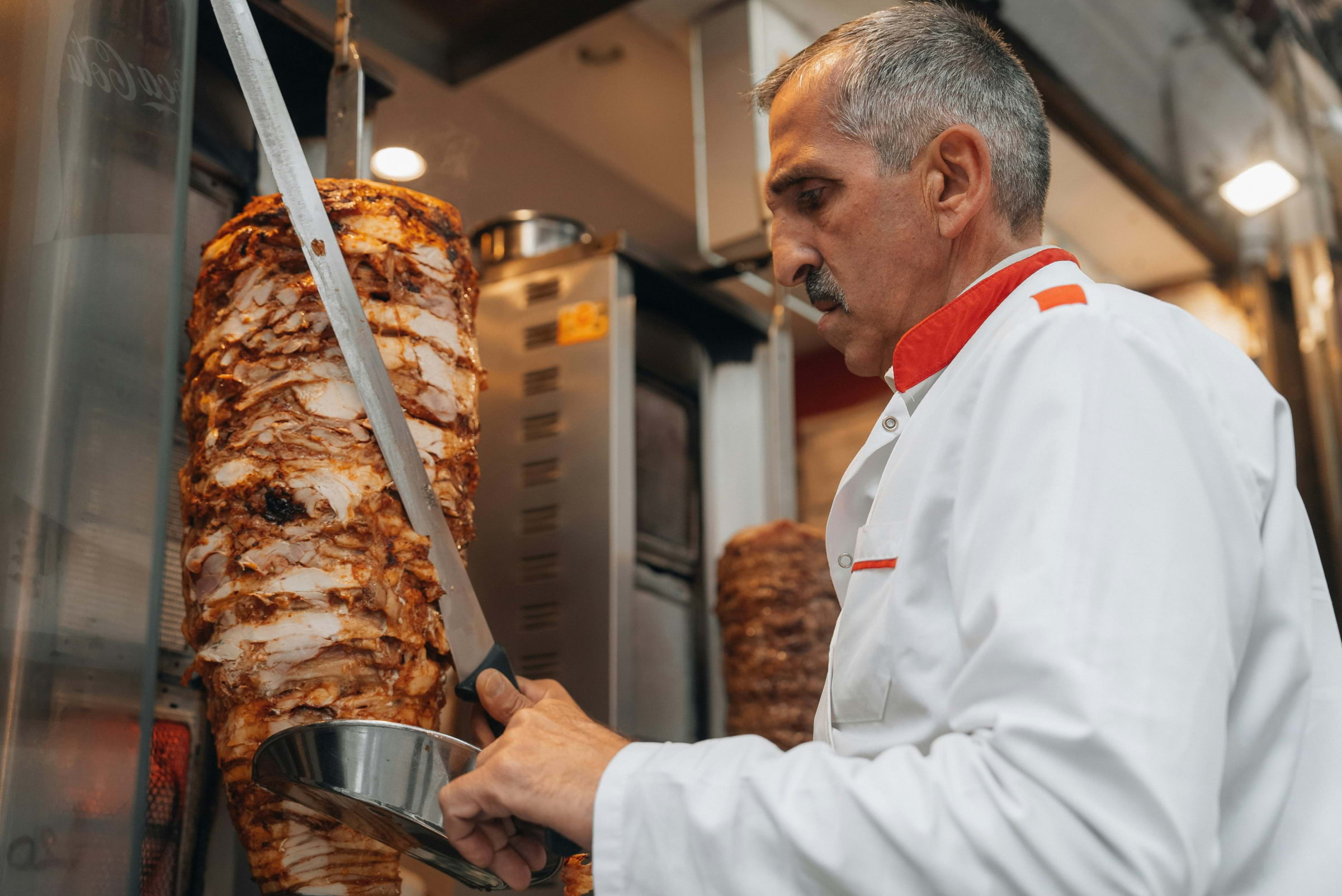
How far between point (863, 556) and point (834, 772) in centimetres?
30

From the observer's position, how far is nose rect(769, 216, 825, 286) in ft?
5.06

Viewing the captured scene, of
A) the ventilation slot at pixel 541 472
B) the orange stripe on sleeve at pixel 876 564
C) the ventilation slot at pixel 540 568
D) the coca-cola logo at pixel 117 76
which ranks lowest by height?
the orange stripe on sleeve at pixel 876 564

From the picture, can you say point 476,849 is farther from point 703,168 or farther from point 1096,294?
point 703,168

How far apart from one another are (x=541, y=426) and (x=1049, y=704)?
223 cm

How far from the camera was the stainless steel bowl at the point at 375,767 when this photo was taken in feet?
4.17

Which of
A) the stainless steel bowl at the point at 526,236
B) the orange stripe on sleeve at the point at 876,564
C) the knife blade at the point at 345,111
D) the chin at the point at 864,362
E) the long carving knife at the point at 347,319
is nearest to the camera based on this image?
the orange stripe on sleeve at the point at 876,564

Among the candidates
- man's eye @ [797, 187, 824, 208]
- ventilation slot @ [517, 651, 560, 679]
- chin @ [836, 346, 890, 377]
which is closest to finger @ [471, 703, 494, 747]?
chin @ [836, 346, 890, 377]

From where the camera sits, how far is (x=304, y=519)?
142 centimetres

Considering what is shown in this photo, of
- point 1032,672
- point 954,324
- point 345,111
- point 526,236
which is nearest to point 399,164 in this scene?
point 345,111

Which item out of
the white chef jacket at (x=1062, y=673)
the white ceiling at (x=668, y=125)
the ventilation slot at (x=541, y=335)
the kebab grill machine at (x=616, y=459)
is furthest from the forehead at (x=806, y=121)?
the white ceiling at (x=668, y=125)

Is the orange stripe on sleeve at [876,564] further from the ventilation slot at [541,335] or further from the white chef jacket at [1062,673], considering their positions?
the ventilation slot at [541,335]

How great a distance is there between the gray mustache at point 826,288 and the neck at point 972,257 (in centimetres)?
12

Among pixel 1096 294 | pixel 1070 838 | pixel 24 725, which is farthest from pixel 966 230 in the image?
pixel 24 725

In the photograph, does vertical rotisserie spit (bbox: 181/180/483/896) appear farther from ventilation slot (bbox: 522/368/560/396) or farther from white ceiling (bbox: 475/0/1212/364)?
white ceiling (bbox: 475/0/1212/364)
